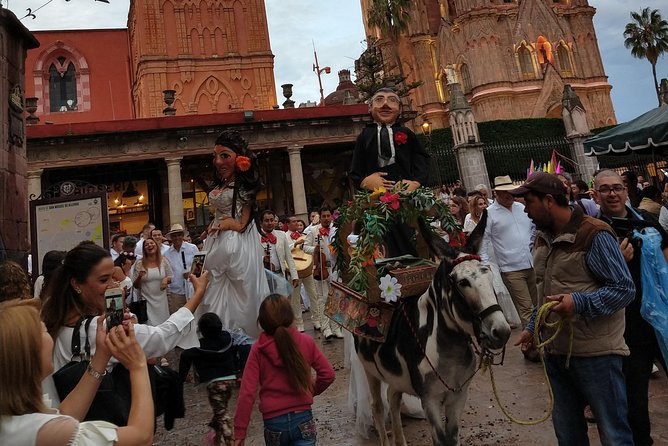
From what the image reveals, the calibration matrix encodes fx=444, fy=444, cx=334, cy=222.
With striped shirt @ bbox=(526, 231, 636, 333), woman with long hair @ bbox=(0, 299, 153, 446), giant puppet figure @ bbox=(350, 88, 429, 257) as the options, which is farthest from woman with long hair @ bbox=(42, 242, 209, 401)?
→ giant puppet figure @ bbox=(350, 88, 429, 257)

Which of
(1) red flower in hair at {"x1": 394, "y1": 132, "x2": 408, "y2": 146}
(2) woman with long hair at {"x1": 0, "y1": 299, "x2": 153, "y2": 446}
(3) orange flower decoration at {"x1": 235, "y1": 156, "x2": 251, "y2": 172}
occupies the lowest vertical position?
(2) woman with long hair at {"x1": 0, "y1": 299, "x2": 153, "y2": 446}

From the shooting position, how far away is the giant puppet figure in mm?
4715

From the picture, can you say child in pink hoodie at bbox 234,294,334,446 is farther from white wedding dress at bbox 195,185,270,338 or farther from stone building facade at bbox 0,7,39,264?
stone building facade at bbox 0,7,39,264

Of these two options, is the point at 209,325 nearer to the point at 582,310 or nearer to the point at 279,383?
the point at 279,383

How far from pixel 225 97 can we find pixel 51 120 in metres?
13.5

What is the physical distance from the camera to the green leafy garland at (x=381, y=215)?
3.54 meters

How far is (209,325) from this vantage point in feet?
12.2

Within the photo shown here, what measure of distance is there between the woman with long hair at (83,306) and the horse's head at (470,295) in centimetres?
164

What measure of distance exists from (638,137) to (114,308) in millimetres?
10057

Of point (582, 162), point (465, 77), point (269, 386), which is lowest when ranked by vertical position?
point (269, 386)

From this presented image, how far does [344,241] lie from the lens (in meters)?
4.31

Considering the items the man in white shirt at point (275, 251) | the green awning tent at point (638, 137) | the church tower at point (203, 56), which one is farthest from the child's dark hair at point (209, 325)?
the church tower at point (203, 56)

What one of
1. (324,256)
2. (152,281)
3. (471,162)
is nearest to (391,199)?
(152,281)

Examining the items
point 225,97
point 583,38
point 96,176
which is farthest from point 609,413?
point 583,38
